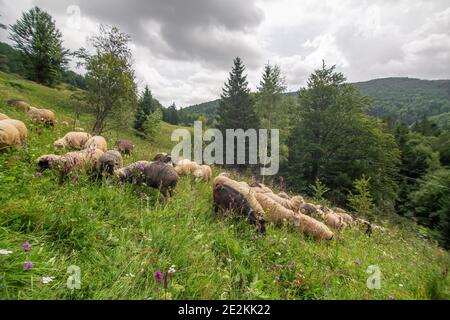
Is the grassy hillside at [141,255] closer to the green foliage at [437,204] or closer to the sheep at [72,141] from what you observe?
the sheep at [72,141]

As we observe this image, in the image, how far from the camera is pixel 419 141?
145ft

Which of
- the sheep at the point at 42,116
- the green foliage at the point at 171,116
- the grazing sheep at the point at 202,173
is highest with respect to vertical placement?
the green foliage at the point at 171,116

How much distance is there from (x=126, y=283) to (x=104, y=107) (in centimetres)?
1483

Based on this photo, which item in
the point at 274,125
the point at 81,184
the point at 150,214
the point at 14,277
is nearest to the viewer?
the point at 14,277

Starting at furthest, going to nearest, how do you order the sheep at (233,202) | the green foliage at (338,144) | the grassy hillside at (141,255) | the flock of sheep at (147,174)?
the green foliage at (338,144) < the sheep at (233,202) < the flock of sheep at (147,174) < the grassy hillside at (141,255)

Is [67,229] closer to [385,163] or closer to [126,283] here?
[126,283]

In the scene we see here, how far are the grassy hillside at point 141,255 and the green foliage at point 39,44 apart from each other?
42374mm

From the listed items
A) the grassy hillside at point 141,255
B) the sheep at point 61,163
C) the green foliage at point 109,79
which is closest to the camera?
the grassy hillside at point 141,255

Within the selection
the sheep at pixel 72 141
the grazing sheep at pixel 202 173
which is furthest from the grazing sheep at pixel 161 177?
the sheep at pixel 72 141

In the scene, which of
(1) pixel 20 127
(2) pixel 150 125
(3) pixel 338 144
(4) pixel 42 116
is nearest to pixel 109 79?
(4) pixel 42 116

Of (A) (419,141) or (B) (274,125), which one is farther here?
(A) (419,141)

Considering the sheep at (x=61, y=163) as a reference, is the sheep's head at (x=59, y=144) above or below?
above

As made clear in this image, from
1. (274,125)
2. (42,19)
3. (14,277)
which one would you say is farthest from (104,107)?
(42,19)

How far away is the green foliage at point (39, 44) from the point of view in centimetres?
3491
